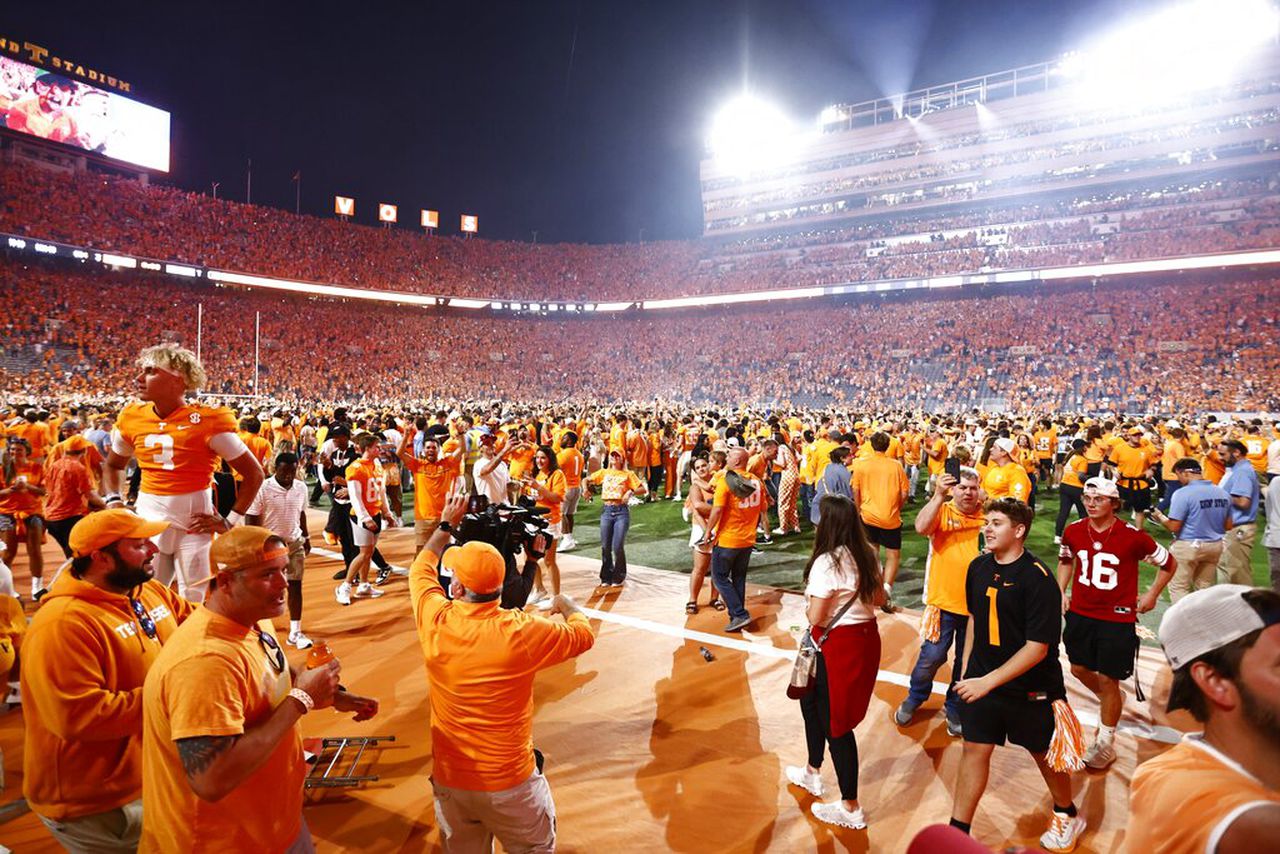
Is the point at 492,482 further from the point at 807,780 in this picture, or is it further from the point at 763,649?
the point at 807,780

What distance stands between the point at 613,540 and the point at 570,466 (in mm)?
1907

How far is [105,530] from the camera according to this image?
2445mm

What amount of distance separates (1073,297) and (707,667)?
4118 cm

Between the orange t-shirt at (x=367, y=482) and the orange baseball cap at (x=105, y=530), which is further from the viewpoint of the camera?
the orange t-shirt at (x=367, y=482)

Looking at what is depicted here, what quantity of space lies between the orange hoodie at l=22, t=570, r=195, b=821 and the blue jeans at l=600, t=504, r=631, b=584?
592 centimetres

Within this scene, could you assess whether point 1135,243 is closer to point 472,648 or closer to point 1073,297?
point 1073,297

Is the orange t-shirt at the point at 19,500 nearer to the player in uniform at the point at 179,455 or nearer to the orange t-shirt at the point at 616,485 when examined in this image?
the player in uniform at the point at 179,455

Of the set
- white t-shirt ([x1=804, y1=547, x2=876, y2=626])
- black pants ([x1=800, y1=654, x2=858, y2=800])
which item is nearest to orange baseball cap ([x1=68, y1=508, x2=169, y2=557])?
white t-shirt ([x1=804, y1=547, x2=876, y2=626])

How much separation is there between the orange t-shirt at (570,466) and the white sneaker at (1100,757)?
6900 millimetres

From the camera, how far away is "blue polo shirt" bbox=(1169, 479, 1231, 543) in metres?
6.11

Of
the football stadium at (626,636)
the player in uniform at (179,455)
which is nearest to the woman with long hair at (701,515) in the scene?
the football stadium at (626,636)

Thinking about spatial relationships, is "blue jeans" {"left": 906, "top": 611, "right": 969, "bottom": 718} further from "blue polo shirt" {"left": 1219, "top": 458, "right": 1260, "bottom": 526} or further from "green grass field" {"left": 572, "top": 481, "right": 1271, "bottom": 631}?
"blue polo shirt" {"left": 1219, "top": 458, "right": 1260, "bottom": 526}

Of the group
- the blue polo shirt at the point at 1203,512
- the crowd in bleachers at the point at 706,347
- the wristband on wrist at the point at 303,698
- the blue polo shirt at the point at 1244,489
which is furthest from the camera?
the crowd in bleachers at the point at 706,347

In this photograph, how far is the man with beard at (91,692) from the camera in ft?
7.44
